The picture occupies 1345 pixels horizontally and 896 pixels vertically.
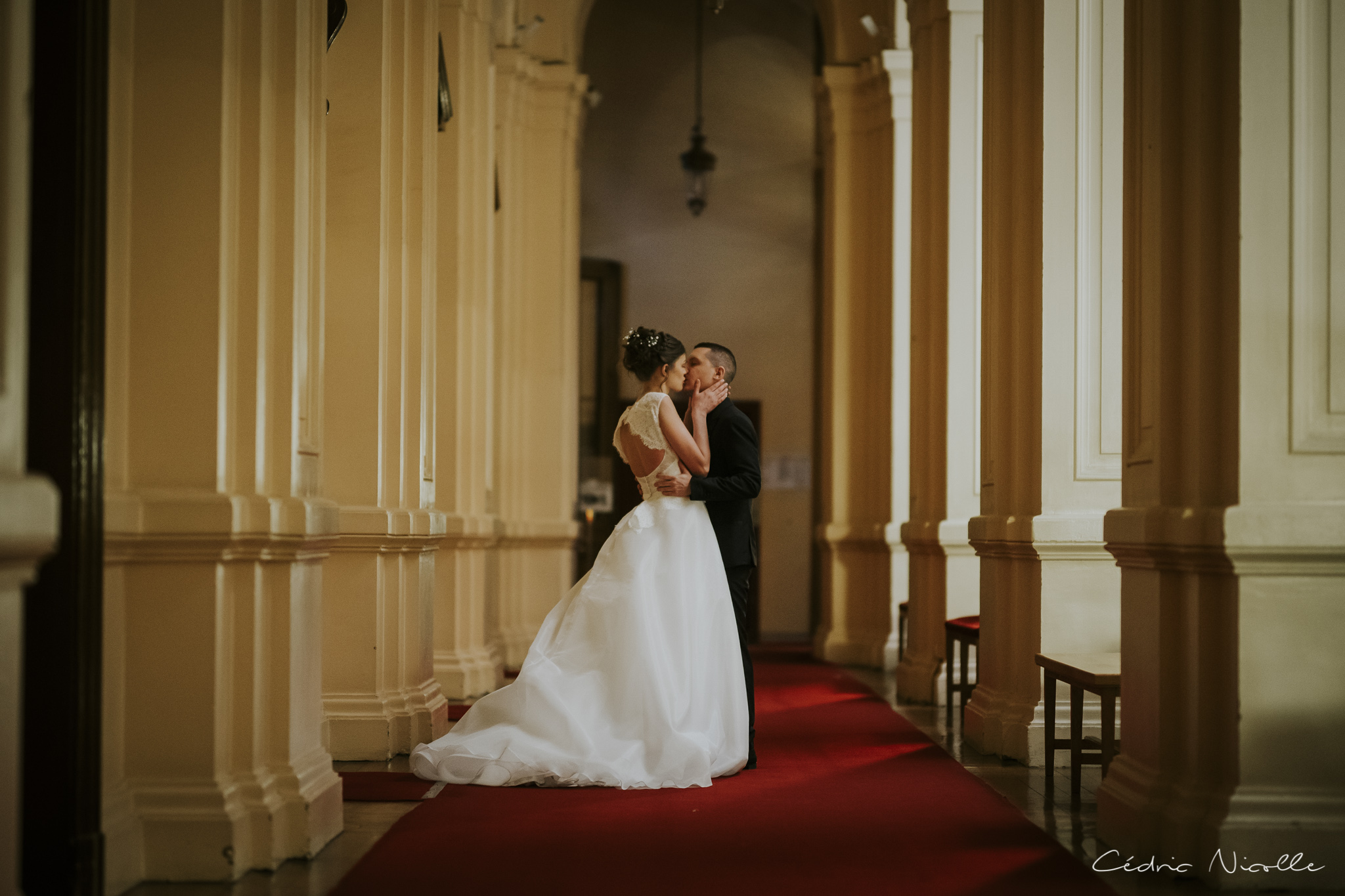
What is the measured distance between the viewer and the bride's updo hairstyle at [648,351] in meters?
5.66

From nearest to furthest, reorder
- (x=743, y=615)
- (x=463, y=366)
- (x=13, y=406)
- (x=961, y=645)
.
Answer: (x=13, y=406) → (x=743, y=615) → (x=961, y=645) → (x=463, y=366)

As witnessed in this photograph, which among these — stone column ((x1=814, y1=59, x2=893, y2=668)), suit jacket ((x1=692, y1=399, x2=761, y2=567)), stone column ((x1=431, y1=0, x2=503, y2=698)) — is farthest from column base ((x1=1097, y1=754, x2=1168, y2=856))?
→ stone column ((x1=814, y1=59, x2=893, y2=668))

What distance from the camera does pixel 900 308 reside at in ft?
33.6

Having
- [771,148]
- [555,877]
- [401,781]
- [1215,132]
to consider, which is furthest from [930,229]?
[771,148]

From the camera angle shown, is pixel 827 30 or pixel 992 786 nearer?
pixel 992 786

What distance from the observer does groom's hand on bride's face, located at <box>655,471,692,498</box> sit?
17.9 feet

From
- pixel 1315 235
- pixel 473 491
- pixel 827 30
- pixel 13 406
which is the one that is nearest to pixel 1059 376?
pixel 1315 235

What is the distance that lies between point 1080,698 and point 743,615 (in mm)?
1471

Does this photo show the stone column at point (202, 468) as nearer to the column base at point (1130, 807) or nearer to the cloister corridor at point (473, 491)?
the cloister corridor at point (473, 491)

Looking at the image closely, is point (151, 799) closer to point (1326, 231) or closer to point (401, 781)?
point (401, 781)

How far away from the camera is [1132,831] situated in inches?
152

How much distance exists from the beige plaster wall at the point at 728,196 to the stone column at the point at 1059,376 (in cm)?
843

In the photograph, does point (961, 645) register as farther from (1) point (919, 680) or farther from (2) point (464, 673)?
(2) point (464, 673)

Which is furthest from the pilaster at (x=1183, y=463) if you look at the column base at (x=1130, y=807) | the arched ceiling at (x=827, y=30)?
the arched ceiling at (x=827, y=30)
